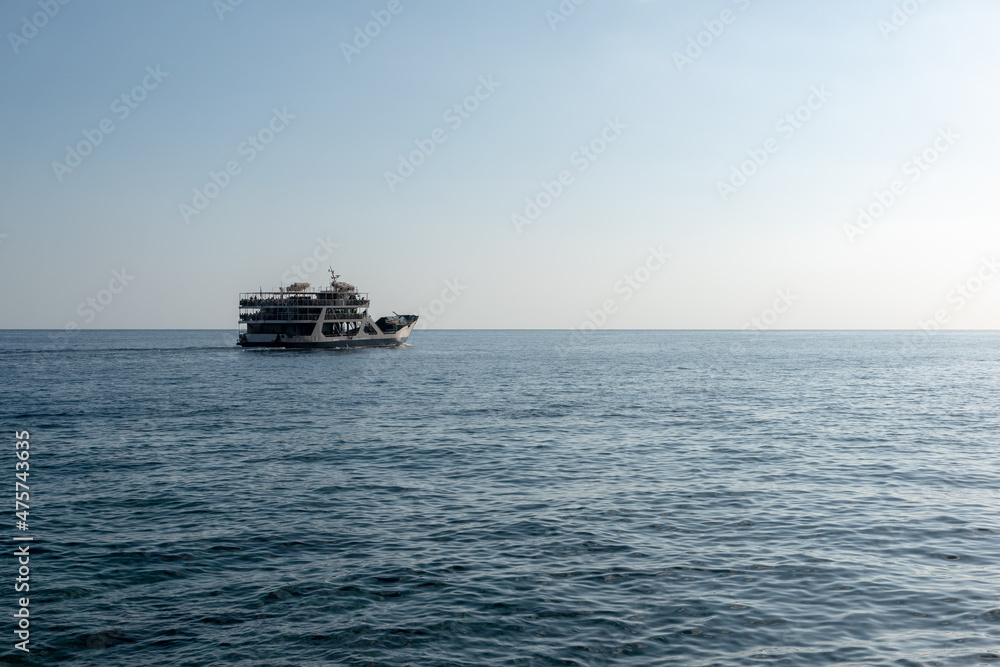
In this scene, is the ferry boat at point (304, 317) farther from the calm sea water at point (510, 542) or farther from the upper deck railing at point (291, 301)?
the calm sea water at point (510, 542)

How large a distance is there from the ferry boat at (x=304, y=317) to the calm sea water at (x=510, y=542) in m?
81.7

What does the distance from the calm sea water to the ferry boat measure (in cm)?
8173

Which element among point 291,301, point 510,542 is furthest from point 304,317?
point 510,542

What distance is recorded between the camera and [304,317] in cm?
12044

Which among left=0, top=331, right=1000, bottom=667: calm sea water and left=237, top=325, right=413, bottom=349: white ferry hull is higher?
left=237, top=325, right=413, bottom=349: white ferry hull

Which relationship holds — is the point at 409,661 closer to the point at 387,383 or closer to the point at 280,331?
the point at 387,383

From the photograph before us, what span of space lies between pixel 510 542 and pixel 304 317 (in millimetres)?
109802

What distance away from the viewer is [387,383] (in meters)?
66.2

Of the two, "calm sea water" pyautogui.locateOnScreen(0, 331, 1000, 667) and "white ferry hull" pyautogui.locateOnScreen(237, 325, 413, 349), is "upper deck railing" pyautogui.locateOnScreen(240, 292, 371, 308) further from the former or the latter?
A: "calm sea water" pyautogui.locateOnScreen(0, 331, 1000, 667)

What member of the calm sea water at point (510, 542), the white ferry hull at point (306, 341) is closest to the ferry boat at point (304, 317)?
the white ferry hull at point (306, 341)

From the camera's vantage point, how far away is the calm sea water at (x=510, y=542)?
11.3 meters

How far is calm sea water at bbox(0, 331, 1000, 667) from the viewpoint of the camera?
11.3 m

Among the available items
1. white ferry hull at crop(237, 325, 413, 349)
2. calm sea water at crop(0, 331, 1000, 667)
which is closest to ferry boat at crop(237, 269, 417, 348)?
white ferry hull at crop(237, 325, 413, 349)

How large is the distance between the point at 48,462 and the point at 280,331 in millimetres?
97155
